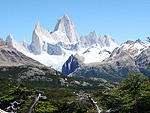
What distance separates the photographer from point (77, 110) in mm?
34500

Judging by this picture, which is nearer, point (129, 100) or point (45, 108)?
point (129, 100)

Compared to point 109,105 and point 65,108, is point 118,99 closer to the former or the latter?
point 109,105

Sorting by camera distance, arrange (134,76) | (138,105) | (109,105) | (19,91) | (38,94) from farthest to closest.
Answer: (109,105)
(134,76)
(138,105)
(19,91)
(38,94)

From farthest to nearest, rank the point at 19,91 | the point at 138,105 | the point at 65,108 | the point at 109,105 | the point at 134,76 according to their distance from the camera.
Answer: the point at 65,108 → the point at 109,105 → the point at 134,76 → the point at 138,105 → the point at 19,91

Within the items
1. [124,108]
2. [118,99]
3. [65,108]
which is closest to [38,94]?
[124,108]

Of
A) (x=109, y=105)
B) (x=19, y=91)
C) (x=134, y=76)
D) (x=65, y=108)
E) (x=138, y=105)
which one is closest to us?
(x=19, y=91)

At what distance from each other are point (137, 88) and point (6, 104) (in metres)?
20.4

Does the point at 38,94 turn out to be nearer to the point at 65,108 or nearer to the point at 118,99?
the point at 118,99

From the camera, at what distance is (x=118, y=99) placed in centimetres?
2792

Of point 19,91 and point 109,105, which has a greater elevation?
point 19,91

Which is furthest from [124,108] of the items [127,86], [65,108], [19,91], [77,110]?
[65,108]

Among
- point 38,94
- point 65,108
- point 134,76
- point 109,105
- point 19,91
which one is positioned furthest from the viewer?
point 65,108

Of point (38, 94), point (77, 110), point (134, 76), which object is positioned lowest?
point (77, 110)

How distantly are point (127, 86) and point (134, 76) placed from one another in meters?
1.96
